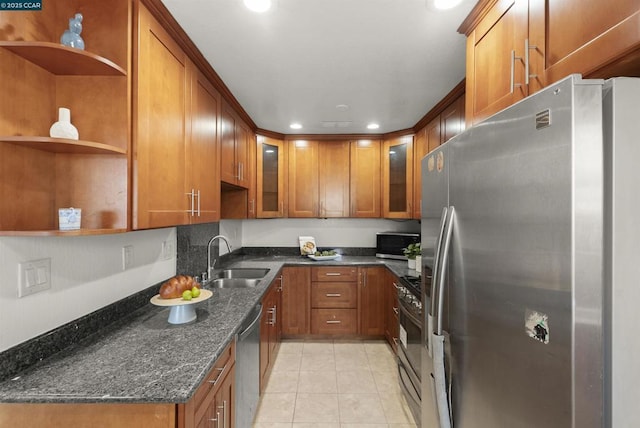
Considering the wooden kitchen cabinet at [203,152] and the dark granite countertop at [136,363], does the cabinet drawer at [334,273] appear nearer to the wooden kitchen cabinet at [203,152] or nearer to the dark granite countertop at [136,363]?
the wooden kitchen cabinet at [203,152]

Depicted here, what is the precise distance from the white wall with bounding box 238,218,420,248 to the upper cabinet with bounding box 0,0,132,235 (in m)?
2.77

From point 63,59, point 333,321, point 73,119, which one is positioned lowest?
point 333,321

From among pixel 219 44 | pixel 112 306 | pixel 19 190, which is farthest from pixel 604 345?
pixel 219 44

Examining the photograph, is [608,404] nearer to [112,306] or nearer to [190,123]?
[112,306]

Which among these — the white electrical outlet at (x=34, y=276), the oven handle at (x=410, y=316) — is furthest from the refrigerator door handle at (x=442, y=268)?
the white electrical outlet at (x=34, y=276)

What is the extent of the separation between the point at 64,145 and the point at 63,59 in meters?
0.30

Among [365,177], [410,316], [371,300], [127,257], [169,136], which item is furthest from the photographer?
[365,177]

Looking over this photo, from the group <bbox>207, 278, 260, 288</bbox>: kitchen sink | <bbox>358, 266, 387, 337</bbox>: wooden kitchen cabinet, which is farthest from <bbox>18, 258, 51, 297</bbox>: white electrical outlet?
<bbox>358, 266, 387, 337</bbox>: wooden kitchen cabinet

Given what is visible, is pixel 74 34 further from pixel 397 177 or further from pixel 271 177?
pixel 397 177

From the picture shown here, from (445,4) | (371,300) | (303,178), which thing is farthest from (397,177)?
(445,4)

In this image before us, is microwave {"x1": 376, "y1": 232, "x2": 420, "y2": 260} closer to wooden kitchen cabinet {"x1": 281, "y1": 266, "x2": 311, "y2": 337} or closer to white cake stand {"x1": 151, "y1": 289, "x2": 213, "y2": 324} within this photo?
wooden kitchen cabinet {"x1": 281, "y1": 266, "x2": 311, "y2": 337}

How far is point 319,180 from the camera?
3.60 meters

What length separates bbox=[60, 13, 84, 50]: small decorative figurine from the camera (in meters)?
1.07

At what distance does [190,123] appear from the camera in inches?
67.9
